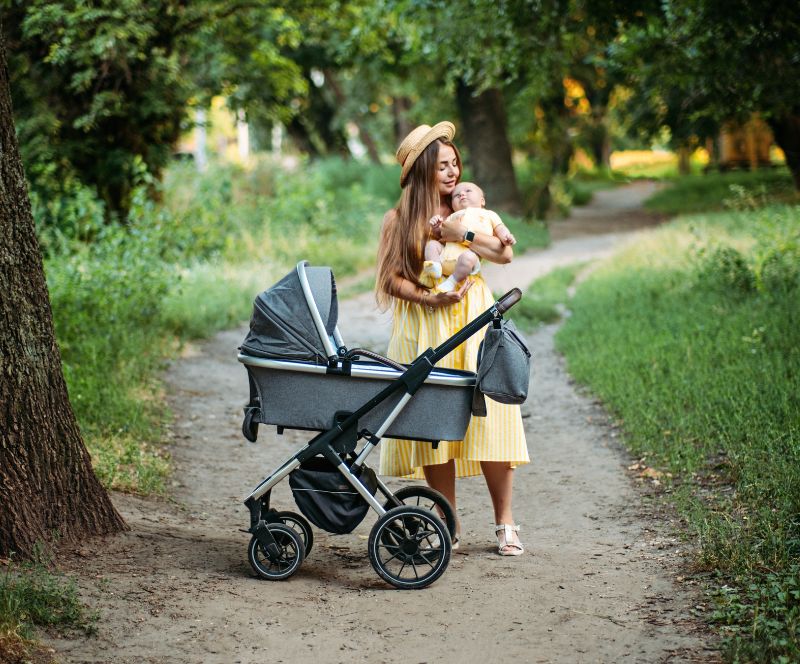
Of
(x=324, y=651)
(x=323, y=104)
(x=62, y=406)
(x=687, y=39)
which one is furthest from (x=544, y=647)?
(x=323, y=104)

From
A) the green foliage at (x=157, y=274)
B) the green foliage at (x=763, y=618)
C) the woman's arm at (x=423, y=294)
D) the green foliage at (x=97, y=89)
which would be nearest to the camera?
the green foliage at (x=763, y=618)

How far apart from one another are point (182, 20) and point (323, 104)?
2246cm

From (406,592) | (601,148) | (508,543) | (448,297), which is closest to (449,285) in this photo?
(448,297)

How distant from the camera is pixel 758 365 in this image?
788 cm

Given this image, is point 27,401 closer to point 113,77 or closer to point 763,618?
point 763,618

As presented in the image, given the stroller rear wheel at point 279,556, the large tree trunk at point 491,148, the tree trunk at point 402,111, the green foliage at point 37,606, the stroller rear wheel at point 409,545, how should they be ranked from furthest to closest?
the tree trunk at point 402,111 < the large tree trunk at point 491,148 < the stroller rear wheel at point 279,556 < the stroller rear wheel at point 409,545 < the green foliage at point 37,606

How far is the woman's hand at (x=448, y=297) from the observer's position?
485 centimetres

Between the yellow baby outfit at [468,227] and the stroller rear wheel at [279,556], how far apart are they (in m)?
1.43

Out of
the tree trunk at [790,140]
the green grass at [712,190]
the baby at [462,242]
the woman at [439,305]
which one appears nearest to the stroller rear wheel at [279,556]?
the woman at [439,305]

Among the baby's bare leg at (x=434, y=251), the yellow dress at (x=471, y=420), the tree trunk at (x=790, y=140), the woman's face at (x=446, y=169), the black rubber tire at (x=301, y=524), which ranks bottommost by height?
the black rubber tire at (x=301, y=524)

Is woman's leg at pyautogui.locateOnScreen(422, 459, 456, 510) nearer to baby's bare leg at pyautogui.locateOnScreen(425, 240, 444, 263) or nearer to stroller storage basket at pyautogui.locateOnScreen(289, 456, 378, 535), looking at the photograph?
stroller storage basket at pyautogui.locateOnScreen(289, 456, 378, 535)

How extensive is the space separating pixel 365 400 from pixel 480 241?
934mm

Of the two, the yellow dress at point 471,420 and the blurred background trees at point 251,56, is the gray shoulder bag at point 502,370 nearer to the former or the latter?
the yellow dress at point 471,420

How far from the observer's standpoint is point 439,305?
493 centimetres
